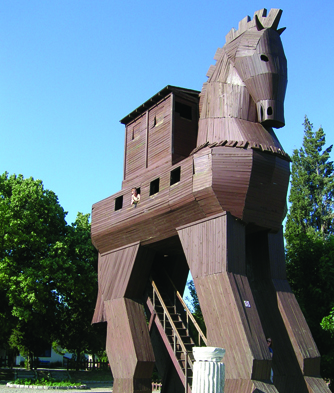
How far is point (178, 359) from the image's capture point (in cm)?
Answer: 1622

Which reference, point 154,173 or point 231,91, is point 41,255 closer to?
point 154,173

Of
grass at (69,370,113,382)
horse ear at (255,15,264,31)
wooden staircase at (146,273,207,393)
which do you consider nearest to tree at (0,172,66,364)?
grass at (69,370,113,382)

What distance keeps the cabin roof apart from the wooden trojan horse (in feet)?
0.19

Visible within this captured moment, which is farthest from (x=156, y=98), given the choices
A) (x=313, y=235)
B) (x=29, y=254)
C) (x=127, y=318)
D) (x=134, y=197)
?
(x=313, y=235)

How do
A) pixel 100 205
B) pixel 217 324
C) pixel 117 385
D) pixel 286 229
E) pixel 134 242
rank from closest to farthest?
1. pixel 217 324
2. pixel 117 385
3. pixel 134 242
4. pixel 100 205
5. pixel 286 229

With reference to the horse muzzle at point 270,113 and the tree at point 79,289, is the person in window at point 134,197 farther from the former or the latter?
the tree at point 79,289

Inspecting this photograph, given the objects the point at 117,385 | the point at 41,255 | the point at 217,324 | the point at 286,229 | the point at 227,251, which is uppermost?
the point at 286,229

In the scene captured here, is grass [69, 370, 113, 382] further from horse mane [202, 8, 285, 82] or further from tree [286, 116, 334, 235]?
horse mane [202, 8, 285, 82]

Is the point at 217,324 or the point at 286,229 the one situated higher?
the point at 286,229

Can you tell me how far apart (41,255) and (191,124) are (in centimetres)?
1540

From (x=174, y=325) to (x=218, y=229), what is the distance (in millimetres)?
4246

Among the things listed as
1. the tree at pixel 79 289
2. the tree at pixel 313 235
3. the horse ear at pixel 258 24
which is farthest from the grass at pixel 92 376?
the horse ear at pixel 258 24

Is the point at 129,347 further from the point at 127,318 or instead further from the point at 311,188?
the point at 311,188

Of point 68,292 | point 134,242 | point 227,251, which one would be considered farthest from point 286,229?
point 227,251
